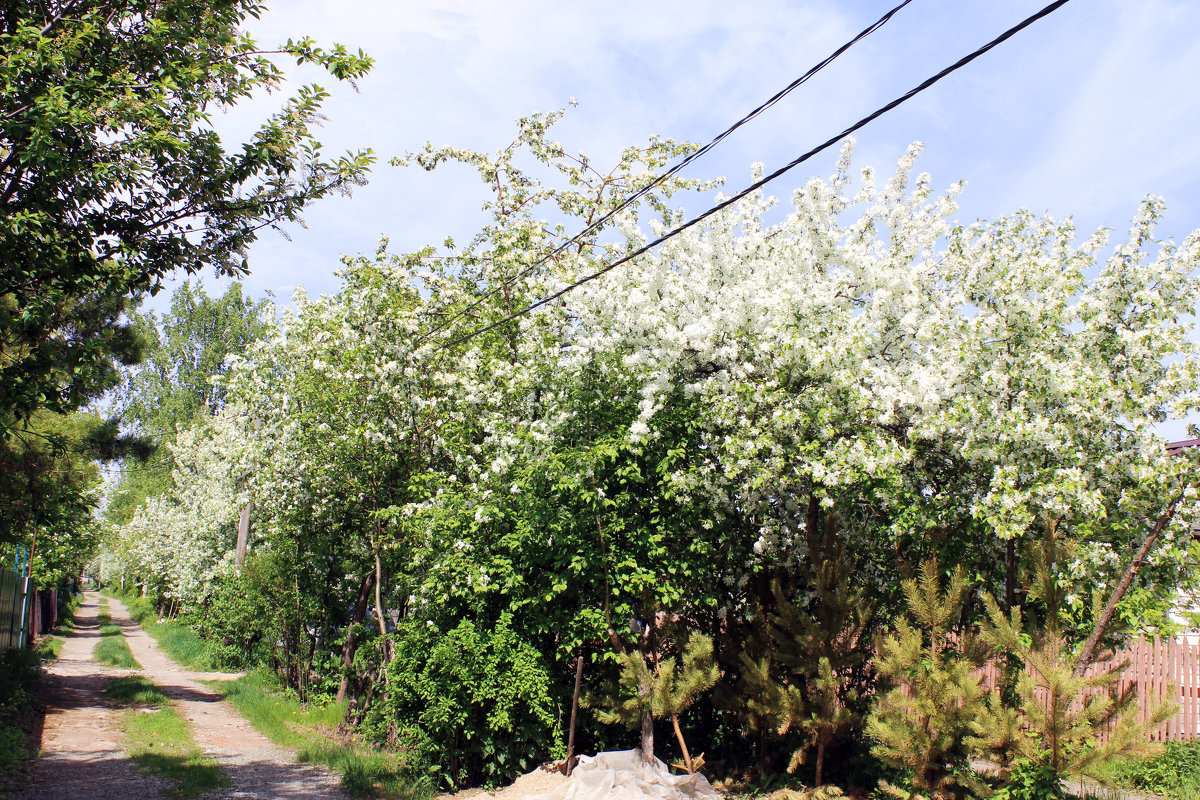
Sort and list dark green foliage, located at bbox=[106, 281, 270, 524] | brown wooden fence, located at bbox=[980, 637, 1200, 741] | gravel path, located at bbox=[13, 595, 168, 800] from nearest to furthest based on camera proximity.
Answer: gravel path, located at bbox=[13, 595, 168, 800] → brown wooden fence, located at bbox=[980, 637, 1200, 741] → dark green foliage, located at bbox=[106, 281, 270, 524]

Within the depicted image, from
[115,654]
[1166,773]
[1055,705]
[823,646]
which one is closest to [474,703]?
[823,646]

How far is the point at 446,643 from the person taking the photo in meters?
9.27

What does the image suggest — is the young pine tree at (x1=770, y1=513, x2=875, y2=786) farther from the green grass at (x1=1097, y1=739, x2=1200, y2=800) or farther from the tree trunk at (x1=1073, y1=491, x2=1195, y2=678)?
the green grass at (x1=1097, y1=739, x2=1200, y2=800)

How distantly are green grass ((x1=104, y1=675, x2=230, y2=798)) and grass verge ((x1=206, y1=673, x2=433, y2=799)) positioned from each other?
1.24m

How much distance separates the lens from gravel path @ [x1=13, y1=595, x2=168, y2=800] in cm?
844

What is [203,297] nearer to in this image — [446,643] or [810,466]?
[446,643]

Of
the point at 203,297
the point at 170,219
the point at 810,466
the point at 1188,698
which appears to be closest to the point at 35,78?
the point at 170,219

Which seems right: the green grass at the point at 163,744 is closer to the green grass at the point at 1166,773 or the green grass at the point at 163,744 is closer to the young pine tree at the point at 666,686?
the young pine tree at the point at 666,686

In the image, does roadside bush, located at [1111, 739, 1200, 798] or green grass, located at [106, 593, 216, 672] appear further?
green grass, located at [106, 593, 216, 672]

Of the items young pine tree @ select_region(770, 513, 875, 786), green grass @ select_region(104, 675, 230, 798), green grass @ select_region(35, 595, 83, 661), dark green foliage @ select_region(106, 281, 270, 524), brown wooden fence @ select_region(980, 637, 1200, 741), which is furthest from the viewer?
dark green foliage @ select_region(106, 281, 270, 524)

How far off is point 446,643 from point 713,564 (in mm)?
3396

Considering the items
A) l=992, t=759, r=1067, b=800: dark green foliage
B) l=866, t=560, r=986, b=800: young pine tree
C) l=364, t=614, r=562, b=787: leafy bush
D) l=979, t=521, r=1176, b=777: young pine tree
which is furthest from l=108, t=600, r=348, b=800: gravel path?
l=979, t=521, r=1176, b=777: young pine tree

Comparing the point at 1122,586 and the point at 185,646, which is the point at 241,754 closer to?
the point at 1122,586

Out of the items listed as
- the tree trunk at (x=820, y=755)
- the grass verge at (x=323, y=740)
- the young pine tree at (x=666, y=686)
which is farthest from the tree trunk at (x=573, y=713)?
the tree trunk at (x=820, y=755)
